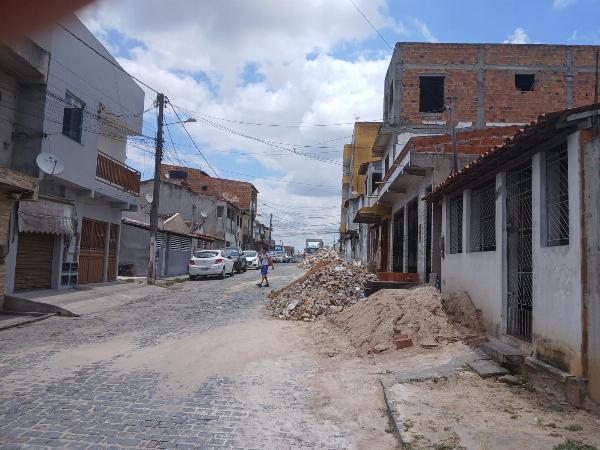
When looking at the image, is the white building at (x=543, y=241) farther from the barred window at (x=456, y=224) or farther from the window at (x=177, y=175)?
the window at (x=177, y=175)

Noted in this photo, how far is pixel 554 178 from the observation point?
5.85 metres

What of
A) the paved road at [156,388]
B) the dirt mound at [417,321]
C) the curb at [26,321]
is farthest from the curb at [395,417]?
the curb at [26,321]

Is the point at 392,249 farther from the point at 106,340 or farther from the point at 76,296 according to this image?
the point at 106,340

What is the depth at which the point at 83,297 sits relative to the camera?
14.9m

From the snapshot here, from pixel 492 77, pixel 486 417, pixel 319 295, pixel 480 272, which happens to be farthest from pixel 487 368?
pixel 492 77

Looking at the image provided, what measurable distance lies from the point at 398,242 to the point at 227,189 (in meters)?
45.7

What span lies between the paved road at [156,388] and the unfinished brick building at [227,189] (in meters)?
46.0

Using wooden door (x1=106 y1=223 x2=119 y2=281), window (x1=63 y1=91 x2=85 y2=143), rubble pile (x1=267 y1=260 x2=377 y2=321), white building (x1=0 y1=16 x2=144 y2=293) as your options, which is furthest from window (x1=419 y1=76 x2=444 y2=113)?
wooden door (x1=106 y1=223 x2=119 y2=281)

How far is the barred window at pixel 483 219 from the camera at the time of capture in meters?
8.05

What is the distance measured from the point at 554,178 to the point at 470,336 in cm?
295

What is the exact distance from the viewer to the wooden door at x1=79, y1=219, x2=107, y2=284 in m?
17.8

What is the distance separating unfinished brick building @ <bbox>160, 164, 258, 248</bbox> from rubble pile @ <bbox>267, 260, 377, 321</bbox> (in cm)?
4071

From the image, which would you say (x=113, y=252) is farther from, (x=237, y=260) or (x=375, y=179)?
(x=375, y=179)

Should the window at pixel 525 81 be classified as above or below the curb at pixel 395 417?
above
